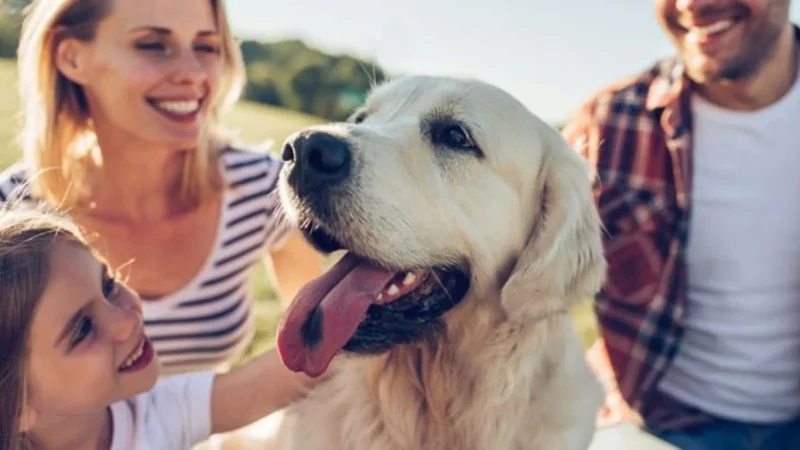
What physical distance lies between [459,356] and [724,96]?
4.75ft

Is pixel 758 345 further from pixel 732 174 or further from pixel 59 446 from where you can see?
pixel 59 446

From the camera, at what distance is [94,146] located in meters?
3.13

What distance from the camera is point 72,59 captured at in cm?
298

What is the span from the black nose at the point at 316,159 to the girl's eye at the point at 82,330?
67 cm

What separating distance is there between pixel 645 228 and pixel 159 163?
179 cm

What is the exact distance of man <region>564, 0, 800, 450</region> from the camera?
286 cm

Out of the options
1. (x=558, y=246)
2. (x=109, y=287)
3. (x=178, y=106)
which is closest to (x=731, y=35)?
(x=558, y=246)

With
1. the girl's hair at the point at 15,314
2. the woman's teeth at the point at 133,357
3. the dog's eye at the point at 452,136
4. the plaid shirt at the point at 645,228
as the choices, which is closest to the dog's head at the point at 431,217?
the dog's eye at the point at 452,136

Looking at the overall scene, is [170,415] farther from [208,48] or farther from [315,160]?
[208,48]

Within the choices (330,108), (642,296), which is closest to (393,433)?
(642,296)

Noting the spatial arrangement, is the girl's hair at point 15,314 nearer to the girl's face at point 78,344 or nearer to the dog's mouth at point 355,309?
the girl's face at point 78,344

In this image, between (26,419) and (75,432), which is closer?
(26,419)

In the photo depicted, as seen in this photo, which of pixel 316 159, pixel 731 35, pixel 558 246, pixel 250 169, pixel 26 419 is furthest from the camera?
pixel 250 169

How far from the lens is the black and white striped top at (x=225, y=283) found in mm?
3109
